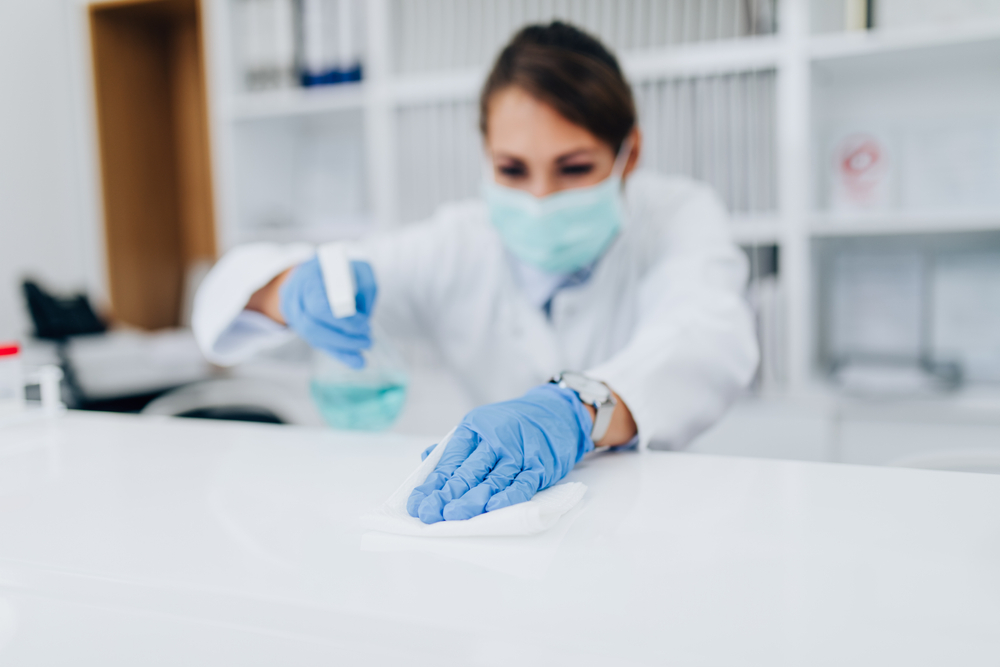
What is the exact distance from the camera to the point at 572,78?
1.03 meters

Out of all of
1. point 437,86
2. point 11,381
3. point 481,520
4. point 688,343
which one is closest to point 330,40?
point 437,86

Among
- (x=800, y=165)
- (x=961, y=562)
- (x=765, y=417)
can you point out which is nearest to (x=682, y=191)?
(x=800, y=165)

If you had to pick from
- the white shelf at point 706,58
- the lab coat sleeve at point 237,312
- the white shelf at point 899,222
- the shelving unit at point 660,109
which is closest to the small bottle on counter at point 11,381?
the lab coat sleeve at point 237,312

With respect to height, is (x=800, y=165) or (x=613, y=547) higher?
(x=800, y=165)

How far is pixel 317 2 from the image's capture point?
1722 mm

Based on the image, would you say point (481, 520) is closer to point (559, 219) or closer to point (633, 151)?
point (559, 219)

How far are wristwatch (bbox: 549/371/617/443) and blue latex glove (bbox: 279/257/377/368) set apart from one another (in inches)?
10.0

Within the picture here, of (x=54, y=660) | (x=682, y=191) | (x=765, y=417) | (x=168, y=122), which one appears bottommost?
(x=765, y=417)

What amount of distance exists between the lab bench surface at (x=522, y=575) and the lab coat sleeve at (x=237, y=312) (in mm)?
468

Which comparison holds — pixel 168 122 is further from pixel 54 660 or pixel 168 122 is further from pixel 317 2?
pixel 54 660

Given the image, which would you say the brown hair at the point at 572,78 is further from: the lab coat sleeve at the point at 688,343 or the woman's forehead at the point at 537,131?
the lab coat sleeve at the point at 688,343

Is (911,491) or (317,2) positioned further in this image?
(317,2)

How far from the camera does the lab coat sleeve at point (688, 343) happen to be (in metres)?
0.77

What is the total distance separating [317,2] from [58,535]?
5.23 feet
